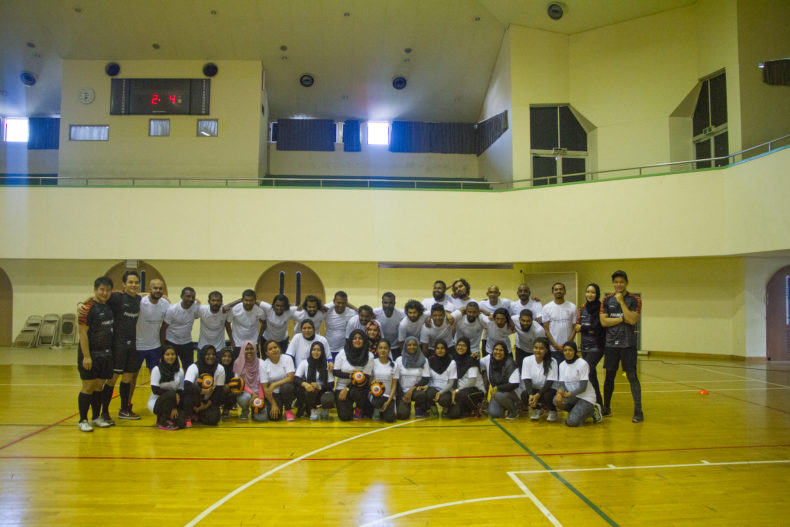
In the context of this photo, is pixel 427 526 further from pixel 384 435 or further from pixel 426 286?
pixel 426 286

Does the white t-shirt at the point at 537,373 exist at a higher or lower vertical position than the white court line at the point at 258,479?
higher

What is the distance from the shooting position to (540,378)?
237 inches

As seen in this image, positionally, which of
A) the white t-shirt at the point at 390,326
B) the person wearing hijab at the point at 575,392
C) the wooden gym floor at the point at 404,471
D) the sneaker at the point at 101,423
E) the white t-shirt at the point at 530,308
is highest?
the white t-shirt at the point at 530,308

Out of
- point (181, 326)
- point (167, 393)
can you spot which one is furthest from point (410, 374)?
point (181, 326)

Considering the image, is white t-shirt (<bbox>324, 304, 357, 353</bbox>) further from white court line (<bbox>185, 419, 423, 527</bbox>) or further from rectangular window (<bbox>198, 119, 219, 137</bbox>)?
rectangular window (<bbox>198, 119, 219, 137</bbox>)

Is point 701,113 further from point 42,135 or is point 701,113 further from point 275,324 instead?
point 42,135

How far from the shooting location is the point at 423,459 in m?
4.55

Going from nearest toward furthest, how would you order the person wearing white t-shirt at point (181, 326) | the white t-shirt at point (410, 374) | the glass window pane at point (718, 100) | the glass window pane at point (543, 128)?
the white t-shirt at point (410, 374) < the person wearing white t-shirt at point (181, 326) < the glass window pane at point (718, 100) < the glass window pane at point (543, 128)

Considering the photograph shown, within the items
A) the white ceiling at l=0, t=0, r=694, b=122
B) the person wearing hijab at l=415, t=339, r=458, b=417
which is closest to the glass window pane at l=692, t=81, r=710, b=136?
the white ceiling at l=0, t=0, r=694, b=122

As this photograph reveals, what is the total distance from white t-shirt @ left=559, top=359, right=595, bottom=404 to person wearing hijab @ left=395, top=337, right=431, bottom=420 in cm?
160

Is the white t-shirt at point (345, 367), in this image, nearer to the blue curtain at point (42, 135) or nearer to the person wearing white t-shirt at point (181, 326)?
the person wearing white t-shirt at point (181, 326)

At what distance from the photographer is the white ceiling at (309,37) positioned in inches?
498

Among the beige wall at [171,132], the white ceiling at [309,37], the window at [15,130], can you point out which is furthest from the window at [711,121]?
the window at [15,130]

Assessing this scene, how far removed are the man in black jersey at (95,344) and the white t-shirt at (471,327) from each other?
3.96 m
